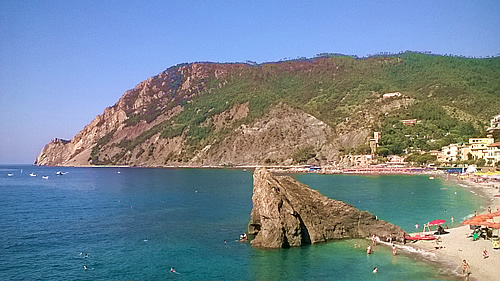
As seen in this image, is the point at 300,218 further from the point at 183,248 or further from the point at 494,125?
the point at 494,125

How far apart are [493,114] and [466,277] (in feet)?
624

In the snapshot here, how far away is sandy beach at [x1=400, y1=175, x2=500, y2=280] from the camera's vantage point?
28.8 m

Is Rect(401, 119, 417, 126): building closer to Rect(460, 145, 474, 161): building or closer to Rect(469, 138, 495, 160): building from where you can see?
Rect(460, 145, 474, 161): building

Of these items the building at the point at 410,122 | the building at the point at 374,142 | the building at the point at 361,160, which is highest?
the building at the point at 410,122

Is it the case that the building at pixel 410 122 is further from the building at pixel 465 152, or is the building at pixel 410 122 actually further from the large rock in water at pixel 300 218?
the large rock in water at pixel 300 218

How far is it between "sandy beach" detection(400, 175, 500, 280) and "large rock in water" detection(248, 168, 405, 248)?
3463mm

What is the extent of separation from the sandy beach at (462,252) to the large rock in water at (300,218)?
3463 millimetres

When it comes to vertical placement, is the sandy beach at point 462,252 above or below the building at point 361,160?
below

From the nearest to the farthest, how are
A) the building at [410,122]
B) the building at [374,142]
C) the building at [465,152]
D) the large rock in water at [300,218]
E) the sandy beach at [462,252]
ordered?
the sandy beach at [462,252] < the large rock in water at [300,218] < the building at [465,152] < the building at [374,142] < the building at [410,122]

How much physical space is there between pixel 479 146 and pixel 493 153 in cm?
1113

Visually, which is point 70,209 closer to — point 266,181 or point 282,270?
point 266,181

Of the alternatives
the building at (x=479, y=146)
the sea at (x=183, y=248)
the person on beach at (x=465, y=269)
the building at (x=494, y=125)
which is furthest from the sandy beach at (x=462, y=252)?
the building at (x=494, y=125)

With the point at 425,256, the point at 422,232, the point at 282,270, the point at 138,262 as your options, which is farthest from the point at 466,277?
the point at 138,262

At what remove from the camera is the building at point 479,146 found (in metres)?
136
